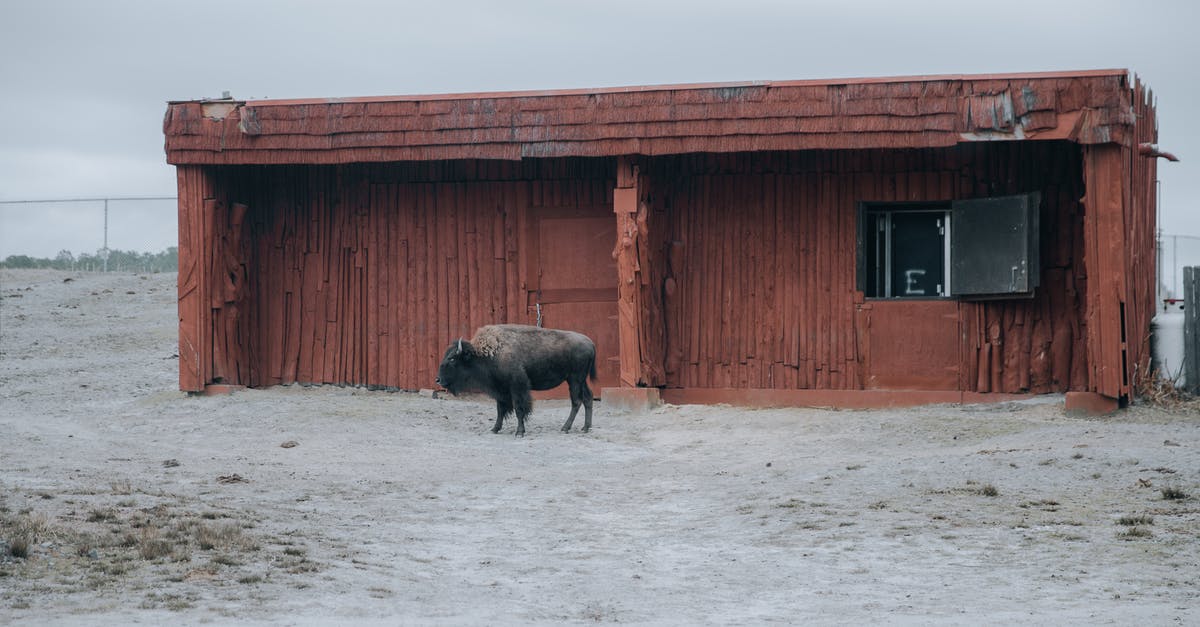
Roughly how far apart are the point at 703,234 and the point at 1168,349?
524cm

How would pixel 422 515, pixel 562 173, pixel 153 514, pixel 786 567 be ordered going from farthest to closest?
1. pixel 562 173
2. pixel 422 515
3. pixel 153 514
4. pixel 786 567

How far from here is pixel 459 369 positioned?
14312mm

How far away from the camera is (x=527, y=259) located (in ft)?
→ 54.3

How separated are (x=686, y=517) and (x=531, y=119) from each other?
22.1 feet

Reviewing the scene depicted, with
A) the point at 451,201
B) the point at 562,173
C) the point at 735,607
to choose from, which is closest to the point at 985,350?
the point at 562,173

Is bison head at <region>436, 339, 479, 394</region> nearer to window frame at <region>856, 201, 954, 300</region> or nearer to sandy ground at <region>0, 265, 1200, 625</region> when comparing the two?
sandy ground at <region>0, 265, 1200, 625</region>

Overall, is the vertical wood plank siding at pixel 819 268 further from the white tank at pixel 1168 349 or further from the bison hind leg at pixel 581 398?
the bison hind leg at pixel 581 398

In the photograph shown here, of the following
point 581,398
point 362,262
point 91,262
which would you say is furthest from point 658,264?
point 91,262

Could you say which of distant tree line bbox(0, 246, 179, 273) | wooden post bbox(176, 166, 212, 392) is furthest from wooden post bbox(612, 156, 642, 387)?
distant tree line bbox(0, 246, 179, 273)

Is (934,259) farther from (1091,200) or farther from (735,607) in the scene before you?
(735,607)

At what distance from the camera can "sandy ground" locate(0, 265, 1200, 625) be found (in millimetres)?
7070

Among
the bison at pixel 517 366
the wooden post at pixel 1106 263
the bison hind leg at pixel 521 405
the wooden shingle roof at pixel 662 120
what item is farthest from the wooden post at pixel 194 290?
the wooden post at pixel 1106 263

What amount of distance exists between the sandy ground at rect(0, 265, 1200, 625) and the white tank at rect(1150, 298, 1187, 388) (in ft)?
3.32

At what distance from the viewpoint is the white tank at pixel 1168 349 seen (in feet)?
48.1
